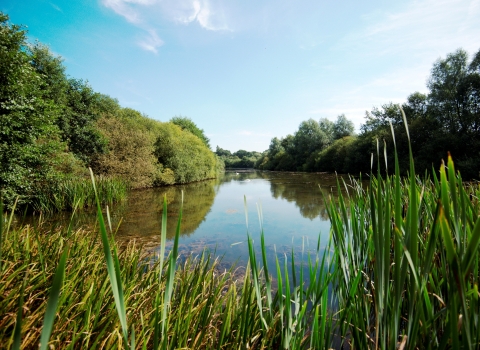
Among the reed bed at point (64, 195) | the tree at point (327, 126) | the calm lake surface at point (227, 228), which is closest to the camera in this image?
the calm lake surface at point (227, 228)

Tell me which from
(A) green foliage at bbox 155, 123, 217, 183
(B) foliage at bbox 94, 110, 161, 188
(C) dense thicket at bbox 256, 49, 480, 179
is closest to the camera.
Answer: (B) foliage at bbox 94, 110, 161, 188

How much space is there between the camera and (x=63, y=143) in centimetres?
914

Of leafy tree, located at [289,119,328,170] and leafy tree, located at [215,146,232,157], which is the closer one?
leafy tree, located at [289,119,328,170]

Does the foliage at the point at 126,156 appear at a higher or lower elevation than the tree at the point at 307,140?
lower

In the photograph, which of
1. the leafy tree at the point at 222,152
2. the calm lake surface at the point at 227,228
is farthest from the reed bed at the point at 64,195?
the leafy tree at the point at 222,152

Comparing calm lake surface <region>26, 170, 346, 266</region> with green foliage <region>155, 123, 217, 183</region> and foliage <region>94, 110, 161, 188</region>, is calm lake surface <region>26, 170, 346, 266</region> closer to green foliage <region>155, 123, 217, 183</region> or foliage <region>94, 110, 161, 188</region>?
foliage <region>94, 110, 161, 188</region>

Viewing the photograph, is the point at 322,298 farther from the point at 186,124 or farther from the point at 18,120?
the point at 186,124

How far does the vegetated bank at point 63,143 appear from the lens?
6.99 meters

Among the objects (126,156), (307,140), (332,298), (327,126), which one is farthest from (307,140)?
(332,298)

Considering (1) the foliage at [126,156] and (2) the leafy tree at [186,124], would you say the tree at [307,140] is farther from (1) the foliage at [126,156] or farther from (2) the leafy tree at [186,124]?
(1) the foliage at [126,156]

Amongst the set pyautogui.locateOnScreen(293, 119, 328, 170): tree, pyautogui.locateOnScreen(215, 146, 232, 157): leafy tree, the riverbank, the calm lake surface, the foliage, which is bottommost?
the calm lake surface

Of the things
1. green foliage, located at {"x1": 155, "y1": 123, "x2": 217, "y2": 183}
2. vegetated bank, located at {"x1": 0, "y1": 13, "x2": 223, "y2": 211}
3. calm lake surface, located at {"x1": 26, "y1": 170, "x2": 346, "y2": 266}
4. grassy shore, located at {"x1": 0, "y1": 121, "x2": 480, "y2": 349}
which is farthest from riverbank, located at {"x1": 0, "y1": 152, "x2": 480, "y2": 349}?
green foliage, located at {"x1": 155, "y1": 123, "x2": 217, "y2": 183}

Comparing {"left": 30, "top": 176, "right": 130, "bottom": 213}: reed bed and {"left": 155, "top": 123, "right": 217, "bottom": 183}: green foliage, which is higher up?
→ {"left": 155, "top": 123, "right": 217, "bottom": 183}: green foliage

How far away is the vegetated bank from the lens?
6.99 m
